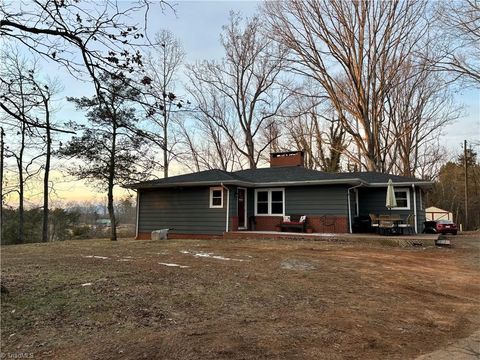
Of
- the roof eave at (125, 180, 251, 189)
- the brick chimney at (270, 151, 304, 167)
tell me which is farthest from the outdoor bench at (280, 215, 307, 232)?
the brick chimney at (270, 151, 304, 167)

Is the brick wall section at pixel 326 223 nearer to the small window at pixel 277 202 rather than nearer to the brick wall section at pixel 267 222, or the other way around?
the brick wall section at pixel 267 222

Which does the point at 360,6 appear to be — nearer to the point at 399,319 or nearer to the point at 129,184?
the point at 129,184

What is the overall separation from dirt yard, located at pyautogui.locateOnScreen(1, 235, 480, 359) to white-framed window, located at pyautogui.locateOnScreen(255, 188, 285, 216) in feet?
27.3

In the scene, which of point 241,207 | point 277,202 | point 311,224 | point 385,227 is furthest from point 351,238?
point 241,207

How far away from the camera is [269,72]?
90.5 ft

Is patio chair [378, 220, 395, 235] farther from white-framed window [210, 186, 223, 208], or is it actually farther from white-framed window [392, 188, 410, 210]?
white-framed window [210, 186, 223, 208]

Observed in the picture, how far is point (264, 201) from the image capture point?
1680cm

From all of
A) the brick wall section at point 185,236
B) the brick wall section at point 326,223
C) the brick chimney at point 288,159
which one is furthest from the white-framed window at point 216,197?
the brick chimney at point 288,159

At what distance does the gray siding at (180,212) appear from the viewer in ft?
52.7

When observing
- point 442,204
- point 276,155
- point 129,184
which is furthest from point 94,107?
point 442,204

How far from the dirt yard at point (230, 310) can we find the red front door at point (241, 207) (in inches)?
331

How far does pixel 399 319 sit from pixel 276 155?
17150 millimetres

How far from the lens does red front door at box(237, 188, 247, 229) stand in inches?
647

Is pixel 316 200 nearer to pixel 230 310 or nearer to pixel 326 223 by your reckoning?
pixel 326 223
